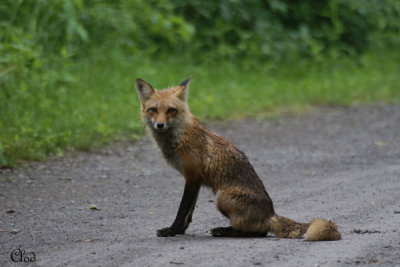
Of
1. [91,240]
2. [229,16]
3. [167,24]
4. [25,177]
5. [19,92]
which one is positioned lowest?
[91,240]

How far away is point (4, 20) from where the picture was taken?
10.1 meters

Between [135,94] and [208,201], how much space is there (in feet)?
14.2

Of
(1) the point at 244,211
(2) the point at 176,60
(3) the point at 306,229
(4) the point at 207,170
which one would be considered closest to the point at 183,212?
(4) the point at 207,170

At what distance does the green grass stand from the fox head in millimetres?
2738

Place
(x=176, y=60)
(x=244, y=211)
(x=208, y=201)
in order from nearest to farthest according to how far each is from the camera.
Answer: (x=244, y=211), (x=208, y=201), (x=176, y=60)

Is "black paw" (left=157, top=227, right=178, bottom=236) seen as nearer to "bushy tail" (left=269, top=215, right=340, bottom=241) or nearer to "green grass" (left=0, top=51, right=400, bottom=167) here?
"bushy tail" (left=269, top=215, right=340, bottom=241)

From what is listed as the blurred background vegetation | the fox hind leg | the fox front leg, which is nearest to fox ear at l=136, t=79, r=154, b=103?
the fox front leg

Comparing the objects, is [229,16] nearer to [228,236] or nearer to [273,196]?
[273,196]


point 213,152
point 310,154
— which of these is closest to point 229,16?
point 310,154

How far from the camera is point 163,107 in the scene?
5.20m

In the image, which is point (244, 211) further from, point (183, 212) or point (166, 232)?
point (166, 232)

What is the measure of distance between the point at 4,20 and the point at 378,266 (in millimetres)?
7966

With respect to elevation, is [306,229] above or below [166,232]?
above

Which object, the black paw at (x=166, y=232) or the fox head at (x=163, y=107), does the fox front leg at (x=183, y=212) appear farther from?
the fox head at (x=163, y=107)
